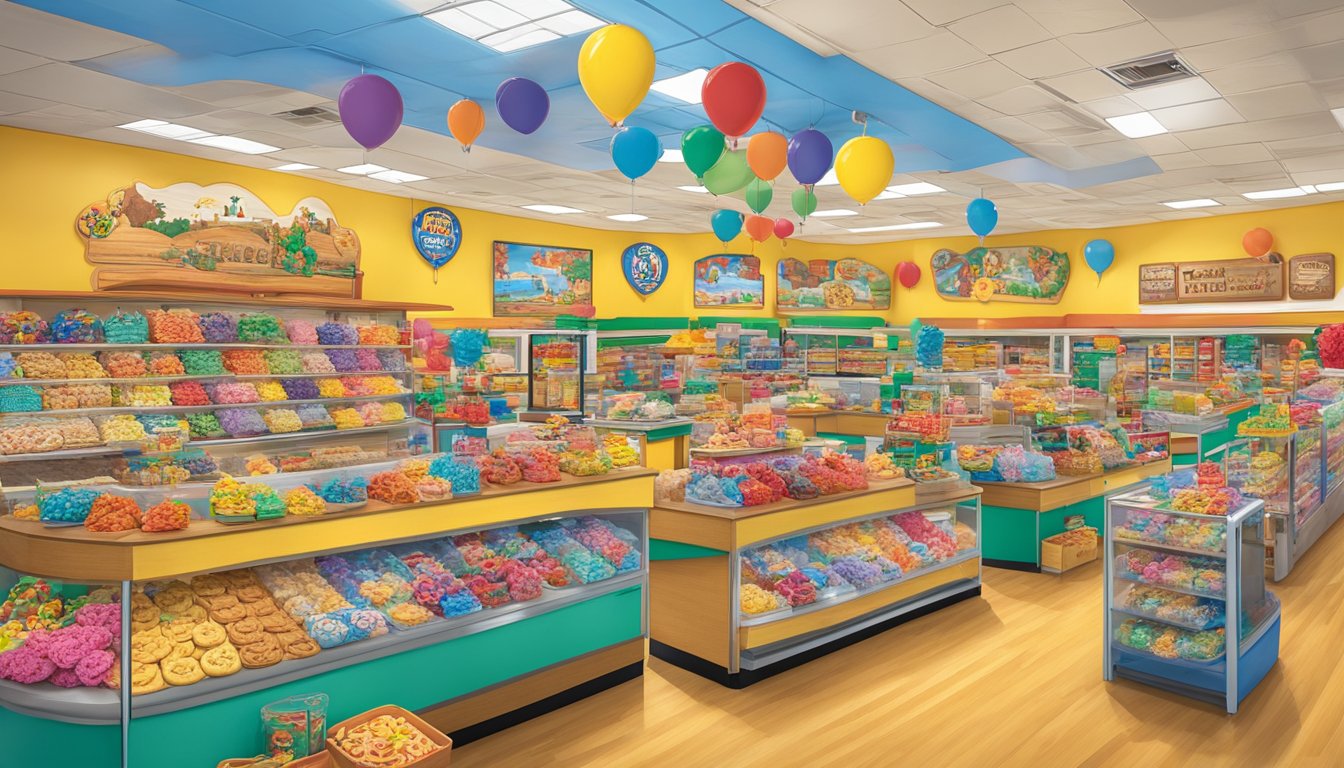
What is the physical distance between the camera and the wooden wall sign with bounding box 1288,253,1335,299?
36.5ft

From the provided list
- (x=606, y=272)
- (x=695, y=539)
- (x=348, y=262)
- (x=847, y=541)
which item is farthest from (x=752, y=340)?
(x=695, y=539)

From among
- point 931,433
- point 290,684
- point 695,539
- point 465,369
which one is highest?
point 465,369

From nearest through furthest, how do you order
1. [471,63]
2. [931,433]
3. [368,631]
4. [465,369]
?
[368,631] < [471,63] < [931,433] < [465,369]

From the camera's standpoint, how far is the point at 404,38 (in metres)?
5.17

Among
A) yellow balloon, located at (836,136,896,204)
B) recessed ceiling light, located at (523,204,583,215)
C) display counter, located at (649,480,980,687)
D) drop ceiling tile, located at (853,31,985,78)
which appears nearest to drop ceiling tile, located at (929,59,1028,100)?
drop ceiling tile, located at (853,31,985,78)

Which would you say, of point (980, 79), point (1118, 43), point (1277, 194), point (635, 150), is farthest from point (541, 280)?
point (1277, 194)

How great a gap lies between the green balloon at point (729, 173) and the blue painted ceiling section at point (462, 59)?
52 centimetres

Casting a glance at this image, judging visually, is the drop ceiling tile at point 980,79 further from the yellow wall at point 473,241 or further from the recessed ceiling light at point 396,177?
the recessed ceiling light at point 396,177

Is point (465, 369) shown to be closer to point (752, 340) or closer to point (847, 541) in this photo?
point (847, 541)

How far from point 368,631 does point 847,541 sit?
10.9 ft

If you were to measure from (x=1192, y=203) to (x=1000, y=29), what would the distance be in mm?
7900

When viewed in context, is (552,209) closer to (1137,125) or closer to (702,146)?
(702,146)

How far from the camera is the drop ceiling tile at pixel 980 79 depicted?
18.4ft

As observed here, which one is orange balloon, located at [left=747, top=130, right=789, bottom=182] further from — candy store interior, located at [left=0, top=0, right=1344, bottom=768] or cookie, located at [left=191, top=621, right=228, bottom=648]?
cookie, located at [left=191, top=621, right=228, bottom=648]
